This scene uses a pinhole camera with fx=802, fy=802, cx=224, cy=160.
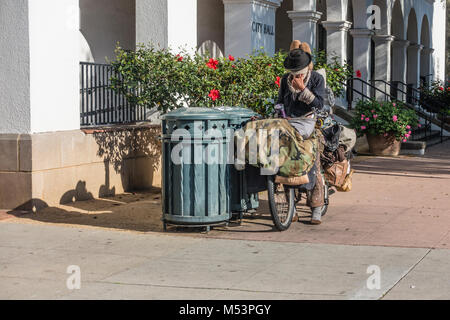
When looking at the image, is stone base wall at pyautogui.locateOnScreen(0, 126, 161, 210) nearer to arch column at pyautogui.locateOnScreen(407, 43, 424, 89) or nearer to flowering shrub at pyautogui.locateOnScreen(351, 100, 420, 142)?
flowering shrub at pyautogui.locateOnScreen(351, 100, 420, 142)

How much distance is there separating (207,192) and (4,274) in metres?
2.40

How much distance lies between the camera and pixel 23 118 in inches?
377

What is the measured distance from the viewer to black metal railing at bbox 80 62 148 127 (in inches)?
434

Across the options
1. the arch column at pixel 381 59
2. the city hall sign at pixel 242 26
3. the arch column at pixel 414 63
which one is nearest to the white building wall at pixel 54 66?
the city hall sign at pixel 242 26

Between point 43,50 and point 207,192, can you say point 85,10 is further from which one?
point 207,192

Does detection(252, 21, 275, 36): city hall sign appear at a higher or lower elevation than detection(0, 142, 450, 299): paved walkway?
higher

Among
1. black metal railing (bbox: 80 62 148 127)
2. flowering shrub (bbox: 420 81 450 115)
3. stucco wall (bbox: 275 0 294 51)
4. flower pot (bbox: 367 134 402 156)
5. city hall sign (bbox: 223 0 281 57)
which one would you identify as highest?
stucco wall (bbox: 275 0 294 51)

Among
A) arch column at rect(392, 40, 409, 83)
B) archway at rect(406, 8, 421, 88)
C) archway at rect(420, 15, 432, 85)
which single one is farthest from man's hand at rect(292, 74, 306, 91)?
archway at rect(420, 15, 432, 85)

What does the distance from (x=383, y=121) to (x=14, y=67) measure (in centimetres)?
928

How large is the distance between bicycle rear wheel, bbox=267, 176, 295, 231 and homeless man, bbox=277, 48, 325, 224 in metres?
0.37

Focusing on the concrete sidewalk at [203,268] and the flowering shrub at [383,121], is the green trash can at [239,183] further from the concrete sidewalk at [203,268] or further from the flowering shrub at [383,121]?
the flowering shrub at [383,121]

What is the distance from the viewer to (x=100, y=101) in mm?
11320
